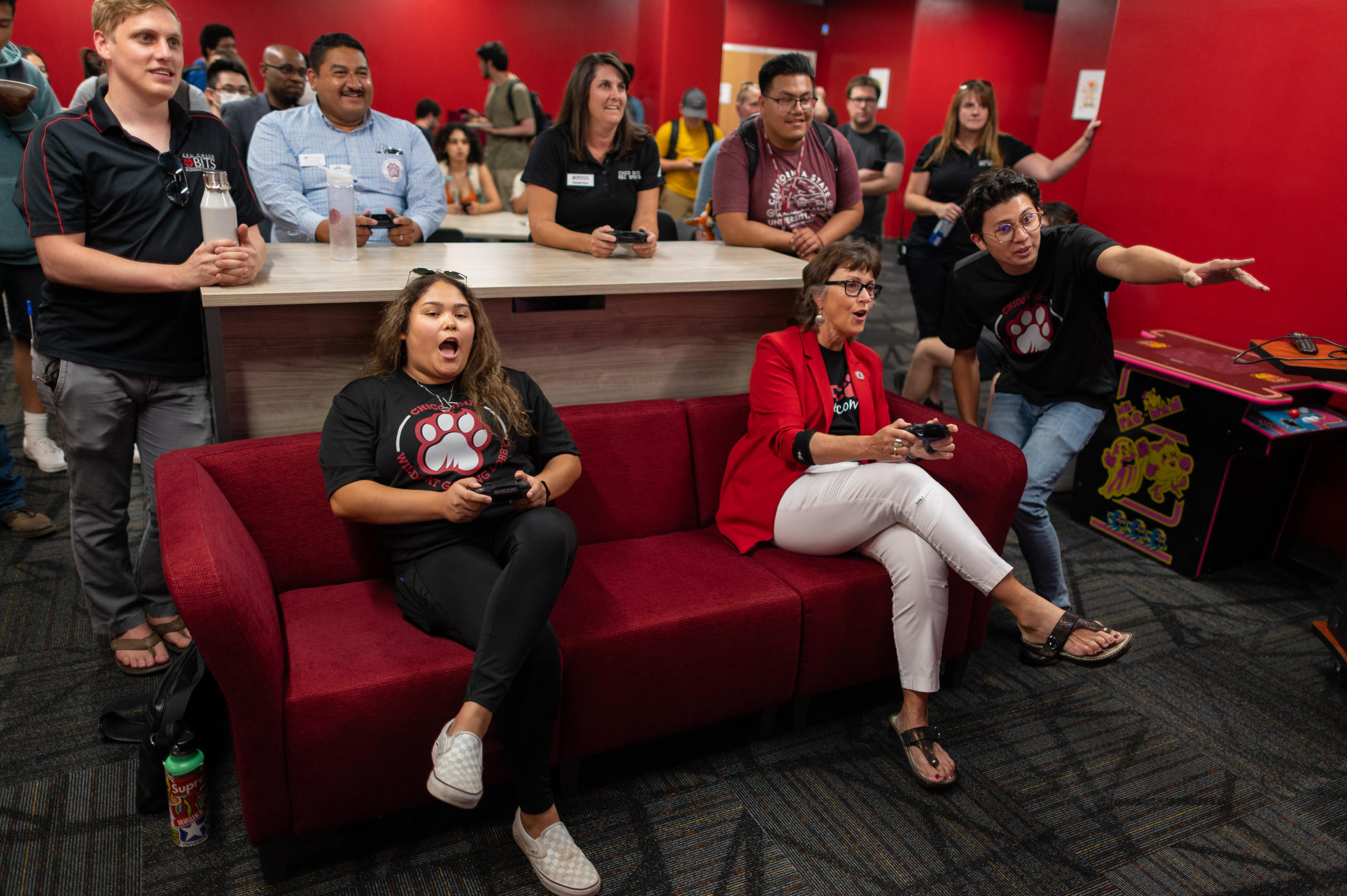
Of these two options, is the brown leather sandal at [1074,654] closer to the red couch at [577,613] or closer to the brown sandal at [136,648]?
the red couch at [577,613]

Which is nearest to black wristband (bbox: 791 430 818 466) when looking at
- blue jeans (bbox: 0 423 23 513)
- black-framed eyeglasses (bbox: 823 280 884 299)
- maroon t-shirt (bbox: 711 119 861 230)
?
black-framed eyeglasses (bbox: 823 280 884 299)

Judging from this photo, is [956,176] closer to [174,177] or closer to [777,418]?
[777,418]

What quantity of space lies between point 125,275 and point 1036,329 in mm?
2580

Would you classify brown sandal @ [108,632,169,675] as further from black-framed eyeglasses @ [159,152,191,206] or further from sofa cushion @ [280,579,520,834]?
black-framed eyeglasses @ [159,152,191,206]

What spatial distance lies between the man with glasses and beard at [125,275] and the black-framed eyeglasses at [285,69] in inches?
70.0

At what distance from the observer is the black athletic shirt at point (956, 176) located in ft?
14.1

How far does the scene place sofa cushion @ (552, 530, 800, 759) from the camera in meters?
2.09

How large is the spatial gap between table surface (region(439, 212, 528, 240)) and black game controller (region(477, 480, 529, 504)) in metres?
2.90

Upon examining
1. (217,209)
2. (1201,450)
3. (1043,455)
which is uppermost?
(217,209)

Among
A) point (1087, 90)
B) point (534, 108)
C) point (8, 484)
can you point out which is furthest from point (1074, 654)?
point (534, 108)

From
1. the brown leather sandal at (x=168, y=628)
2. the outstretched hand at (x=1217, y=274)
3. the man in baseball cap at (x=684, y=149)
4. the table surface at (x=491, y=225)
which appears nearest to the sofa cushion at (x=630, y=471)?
the brown leather sandal at (x=168, y=628)

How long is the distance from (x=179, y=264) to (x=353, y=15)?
910cm

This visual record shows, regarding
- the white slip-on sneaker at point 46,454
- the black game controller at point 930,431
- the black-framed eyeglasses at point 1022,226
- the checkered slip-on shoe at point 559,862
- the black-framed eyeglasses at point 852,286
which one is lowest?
the checkered slip-on shoe at point 559,862

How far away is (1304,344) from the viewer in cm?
329
